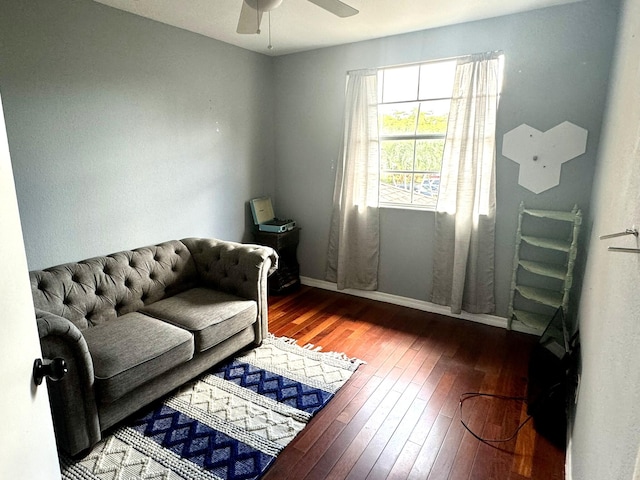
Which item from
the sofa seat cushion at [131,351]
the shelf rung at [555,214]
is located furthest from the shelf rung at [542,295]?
the sofa seat cushion at [131,351]

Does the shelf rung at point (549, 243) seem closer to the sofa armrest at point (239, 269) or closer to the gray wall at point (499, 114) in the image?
the gray wall at point (499, 114)

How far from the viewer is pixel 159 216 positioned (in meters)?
2.90

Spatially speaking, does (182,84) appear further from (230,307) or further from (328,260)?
(328,260)

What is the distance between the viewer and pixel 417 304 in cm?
343

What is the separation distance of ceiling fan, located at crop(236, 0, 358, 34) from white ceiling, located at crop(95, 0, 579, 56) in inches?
23.0

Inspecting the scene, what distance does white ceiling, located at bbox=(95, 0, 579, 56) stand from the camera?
2.40 meters

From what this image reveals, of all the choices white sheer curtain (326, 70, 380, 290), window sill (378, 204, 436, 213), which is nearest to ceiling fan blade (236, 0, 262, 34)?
white sheer curtain (326, 70, 380, 290)

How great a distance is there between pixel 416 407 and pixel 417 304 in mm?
1421

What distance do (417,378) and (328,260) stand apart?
169 centimetres

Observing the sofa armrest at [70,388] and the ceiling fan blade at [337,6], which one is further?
the ceiling fan blade at [337,6]

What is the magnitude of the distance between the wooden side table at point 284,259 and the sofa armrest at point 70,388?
2117 millimetres

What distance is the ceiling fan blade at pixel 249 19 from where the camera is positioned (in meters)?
1.83

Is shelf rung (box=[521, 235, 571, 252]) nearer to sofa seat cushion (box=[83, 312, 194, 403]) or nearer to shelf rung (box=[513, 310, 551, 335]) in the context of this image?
shelf rung (box=[513, 310, 551, 335])

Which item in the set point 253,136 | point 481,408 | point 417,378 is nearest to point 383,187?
point 253,136
